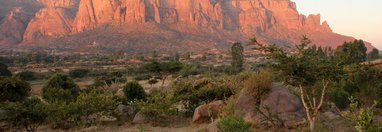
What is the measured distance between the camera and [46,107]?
55.5ft

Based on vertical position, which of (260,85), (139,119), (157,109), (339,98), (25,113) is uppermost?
(260,85)

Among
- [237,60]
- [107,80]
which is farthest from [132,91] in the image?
[237,60]

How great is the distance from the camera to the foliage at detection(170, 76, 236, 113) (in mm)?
19422

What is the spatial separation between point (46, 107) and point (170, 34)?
5326 inches

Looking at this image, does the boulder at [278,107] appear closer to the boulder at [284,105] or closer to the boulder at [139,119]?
the boulder at [284,105]

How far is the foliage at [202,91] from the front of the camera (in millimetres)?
19422

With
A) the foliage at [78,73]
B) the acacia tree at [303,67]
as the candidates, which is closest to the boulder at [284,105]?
the acacia tree at [303,67]

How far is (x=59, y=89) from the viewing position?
27.2m

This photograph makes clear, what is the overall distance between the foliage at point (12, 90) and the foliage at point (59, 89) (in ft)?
7.63

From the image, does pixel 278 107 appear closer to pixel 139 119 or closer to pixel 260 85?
pixel 260 85

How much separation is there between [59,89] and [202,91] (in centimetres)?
1357

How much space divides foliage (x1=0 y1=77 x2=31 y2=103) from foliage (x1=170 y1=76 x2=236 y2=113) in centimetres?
1074

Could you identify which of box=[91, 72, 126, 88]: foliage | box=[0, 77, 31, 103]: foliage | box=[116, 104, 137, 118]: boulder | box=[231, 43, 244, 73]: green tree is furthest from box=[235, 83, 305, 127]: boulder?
box=[231, 43, 244, 73]: green tree

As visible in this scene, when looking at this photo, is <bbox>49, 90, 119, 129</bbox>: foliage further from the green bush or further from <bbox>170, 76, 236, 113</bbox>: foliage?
the green bush
